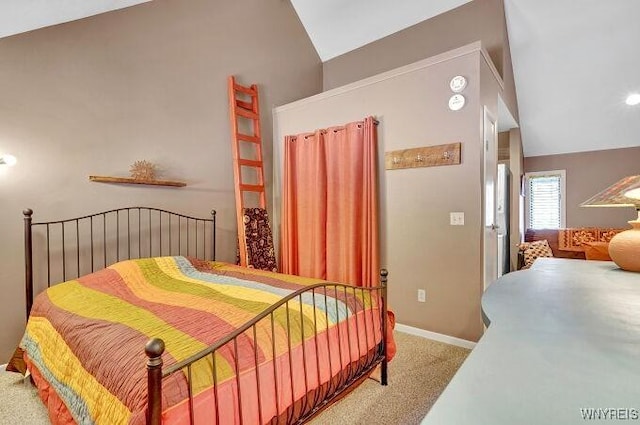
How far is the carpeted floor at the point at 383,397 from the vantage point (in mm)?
1801

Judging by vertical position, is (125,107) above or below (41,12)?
below

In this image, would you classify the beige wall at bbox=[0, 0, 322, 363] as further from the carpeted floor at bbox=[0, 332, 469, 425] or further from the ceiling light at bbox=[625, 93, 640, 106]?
the ceiling light at bbox=[625, 93, 640, 106]

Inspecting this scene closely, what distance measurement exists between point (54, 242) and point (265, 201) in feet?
6.31

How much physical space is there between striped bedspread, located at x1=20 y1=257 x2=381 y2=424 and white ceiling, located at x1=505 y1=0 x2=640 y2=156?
11.8ft

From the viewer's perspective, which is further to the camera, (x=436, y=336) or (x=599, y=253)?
(x=436, y=336)

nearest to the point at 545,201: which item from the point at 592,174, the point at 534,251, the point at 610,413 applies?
the point at 592,174

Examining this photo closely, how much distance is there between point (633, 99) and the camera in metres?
4.00

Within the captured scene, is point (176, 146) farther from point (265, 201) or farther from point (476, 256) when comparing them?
point (476, 256)

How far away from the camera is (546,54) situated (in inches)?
147

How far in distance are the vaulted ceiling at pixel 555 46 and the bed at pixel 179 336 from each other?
1.87m

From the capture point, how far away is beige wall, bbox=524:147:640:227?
475 centimetres

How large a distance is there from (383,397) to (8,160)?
2968 mm

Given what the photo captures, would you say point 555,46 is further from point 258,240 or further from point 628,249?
point 258,240

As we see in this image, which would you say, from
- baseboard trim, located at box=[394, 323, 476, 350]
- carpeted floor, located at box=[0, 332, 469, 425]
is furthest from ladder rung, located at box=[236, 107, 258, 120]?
carpeted floor, located at box=[0, 332, 469, 425]
